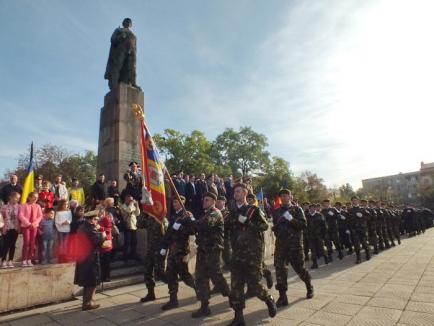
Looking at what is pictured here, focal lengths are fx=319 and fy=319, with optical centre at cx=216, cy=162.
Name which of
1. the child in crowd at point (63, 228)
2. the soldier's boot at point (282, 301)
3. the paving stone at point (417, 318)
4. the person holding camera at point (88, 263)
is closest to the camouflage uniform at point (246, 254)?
the soldier's boot at point (282, 301)

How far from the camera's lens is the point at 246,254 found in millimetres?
5082

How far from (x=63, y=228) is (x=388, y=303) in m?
7.32

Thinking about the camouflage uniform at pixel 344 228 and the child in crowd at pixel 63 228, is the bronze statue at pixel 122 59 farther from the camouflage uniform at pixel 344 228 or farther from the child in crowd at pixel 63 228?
the camouflage uniform at pixel 344 228

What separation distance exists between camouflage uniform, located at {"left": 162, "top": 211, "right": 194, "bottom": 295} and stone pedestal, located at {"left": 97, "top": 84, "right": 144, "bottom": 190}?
6.90m

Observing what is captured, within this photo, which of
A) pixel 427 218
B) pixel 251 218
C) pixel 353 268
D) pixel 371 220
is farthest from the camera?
pixel 427 218

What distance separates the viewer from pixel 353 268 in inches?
386

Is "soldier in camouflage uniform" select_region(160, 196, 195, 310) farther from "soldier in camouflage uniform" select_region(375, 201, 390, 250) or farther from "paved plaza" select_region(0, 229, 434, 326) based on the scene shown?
"soldier in camouflage uniform" select_region(375, 201, 390, 250)

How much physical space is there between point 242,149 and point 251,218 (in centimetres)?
5419

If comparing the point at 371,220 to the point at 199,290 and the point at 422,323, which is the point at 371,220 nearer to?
the point at 422,323

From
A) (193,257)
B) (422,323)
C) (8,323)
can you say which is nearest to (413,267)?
(422,323)

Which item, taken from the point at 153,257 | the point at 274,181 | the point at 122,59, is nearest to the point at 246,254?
the point at 153,257

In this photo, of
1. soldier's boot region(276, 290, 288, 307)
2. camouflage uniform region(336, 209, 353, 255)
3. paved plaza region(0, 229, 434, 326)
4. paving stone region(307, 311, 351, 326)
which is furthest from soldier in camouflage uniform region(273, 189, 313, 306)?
camouflage uniform region(336, 209, 353, 255)

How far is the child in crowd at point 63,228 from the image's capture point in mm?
7898

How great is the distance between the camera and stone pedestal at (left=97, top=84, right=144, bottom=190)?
42.4 ft
